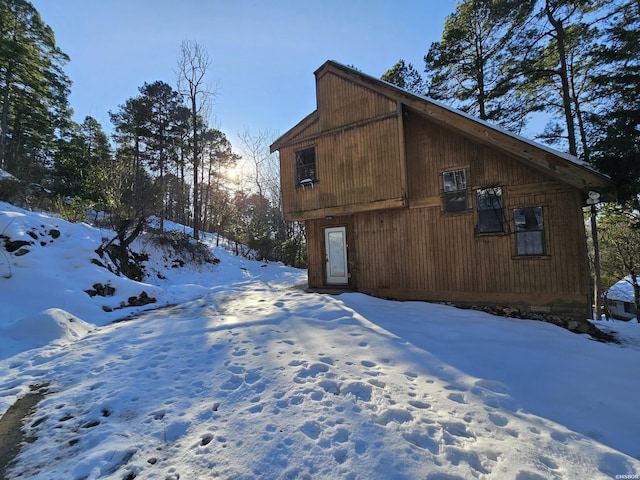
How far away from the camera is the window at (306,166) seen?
9.56 metres

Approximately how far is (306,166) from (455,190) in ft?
15.6

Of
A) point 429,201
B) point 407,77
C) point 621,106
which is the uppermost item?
point 407,77

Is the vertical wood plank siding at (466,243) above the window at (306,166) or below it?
below

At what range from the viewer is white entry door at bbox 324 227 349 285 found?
9625 mm

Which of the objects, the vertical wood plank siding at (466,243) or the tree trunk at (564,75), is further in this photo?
the tree trunk at (564,75)

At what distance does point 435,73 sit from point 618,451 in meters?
14.7

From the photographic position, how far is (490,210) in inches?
279

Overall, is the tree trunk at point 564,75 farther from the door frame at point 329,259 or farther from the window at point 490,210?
the door frame at point 329,259

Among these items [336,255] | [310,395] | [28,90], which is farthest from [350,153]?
[28,90]

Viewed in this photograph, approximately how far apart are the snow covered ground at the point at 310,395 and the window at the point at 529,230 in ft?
6.07

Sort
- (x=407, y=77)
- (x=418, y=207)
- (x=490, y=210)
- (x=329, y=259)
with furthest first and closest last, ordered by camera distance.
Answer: (x=407, y=77) → (x=329, y=259) → (x=418, y=207) → (x=490, y=210)

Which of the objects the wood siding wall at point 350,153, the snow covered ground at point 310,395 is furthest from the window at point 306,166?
the snow covered ground at point 310,395

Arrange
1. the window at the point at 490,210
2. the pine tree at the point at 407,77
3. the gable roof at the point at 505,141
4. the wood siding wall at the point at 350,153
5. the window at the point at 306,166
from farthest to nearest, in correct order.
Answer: the pine tree at the point at 407,77 → the window at the point at 306,166 → the wood siding wall at the point at 350,153 → the window at the point at 490,210 → the gable roof at the point at 505,141

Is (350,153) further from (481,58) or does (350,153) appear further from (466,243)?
(481,58)
